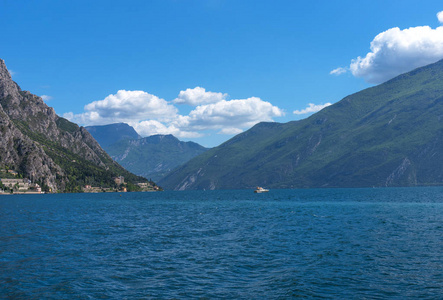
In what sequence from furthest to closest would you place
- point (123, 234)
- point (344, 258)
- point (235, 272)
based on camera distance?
point (123, 234), point (344, 258), point (235, 272)

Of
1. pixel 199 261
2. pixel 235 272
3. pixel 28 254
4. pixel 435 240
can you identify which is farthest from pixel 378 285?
pixel 28 254

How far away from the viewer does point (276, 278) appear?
35938mm

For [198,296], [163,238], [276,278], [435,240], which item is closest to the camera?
[198,296]

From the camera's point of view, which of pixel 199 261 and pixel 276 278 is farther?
pixel 199 261

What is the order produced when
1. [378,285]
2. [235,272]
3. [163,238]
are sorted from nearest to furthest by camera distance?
[378,285], [235,272], [163,238]

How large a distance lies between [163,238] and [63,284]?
1151 inches

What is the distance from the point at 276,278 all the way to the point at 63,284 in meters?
21.7

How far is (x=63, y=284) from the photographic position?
111 feet

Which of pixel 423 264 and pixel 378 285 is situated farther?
pixel 423 264

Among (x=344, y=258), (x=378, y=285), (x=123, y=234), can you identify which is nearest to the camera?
(x=378, y=285)

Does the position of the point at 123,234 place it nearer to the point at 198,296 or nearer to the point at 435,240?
the point at 198,296

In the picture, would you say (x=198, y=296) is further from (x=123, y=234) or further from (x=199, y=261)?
(x=123, y=234)

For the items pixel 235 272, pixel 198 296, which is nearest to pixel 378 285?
pixel 235 272

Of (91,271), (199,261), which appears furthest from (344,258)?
(91,271)
